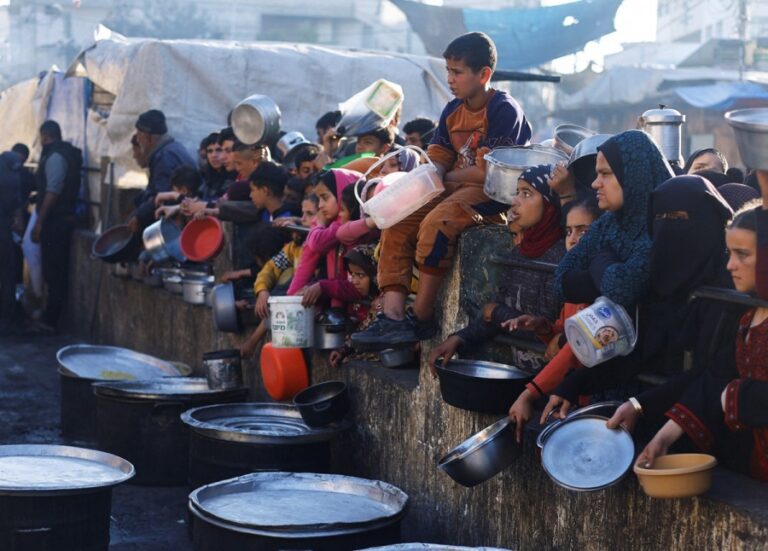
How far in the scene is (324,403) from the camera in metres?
5.83

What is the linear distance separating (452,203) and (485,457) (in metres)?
1.40

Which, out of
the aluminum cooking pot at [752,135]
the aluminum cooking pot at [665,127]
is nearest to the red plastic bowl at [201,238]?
the aluminum cooking pot at [665,127]

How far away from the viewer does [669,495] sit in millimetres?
3408

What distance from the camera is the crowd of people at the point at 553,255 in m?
3.54

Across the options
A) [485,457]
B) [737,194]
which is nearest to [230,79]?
Answer: [737,194]

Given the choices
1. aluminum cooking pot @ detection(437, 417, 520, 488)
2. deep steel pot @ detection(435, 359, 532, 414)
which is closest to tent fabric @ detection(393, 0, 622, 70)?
deep steel pot @ detection(435, 359, 532, 414)

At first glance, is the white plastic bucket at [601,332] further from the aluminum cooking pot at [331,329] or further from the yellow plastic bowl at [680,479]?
the aluminum cooking pot at [331,329]

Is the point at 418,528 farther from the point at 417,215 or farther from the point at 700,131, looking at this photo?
the point at 700,131

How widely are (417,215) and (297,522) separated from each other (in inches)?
64.3

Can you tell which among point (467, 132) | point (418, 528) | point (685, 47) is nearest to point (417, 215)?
point (467, 132)

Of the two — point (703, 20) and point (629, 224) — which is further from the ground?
point (703, 20)

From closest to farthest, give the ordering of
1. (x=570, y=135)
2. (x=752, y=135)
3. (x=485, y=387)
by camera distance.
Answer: (x=752, y=135) < (x=485, y=387) < (x=570, y=135)

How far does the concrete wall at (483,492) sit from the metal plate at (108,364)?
819 millimetres

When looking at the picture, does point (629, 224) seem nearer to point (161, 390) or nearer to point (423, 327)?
point (423, 327)
